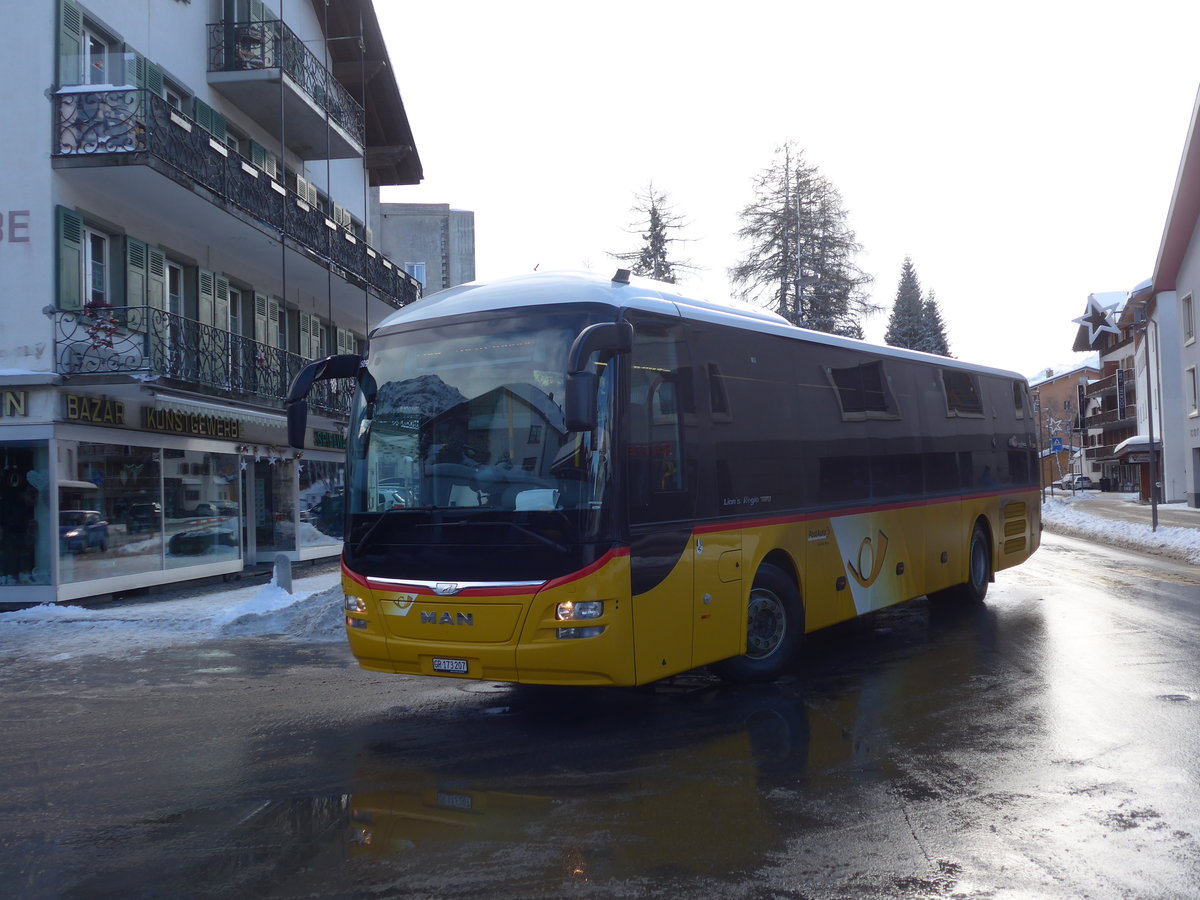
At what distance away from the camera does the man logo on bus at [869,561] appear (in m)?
10.3

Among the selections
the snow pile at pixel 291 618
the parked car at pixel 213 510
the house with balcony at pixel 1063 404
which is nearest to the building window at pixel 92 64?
the parked car at pixel 213 510

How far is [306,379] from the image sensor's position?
822 centimetres

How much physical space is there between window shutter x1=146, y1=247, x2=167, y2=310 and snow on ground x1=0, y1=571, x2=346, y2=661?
5218 mm

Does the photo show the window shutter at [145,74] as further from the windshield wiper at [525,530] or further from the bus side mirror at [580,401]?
the bus side mirror at [580,401]

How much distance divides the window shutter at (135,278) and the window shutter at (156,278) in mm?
135

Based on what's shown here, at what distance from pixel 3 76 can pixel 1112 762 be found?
16.5 metres

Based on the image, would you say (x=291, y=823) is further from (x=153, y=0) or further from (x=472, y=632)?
(x=153, y=0)

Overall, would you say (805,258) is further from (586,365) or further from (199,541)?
(586,365)

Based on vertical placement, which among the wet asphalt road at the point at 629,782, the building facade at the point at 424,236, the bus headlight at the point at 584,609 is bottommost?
the wet asphalt road at the point at 629,782

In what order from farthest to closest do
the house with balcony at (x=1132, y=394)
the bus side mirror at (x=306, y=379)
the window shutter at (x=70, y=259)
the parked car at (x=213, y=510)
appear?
the house with balcony at (x=1132, y=394) → the parked car at (x=213, y=510) → the window shutter at (x=70, y=259) → the bus side mirror at (x=306, y=379)

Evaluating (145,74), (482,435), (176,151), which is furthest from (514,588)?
(145,74)

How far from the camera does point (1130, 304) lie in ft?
208

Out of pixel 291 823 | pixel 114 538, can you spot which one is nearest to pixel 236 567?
pixel 114 538

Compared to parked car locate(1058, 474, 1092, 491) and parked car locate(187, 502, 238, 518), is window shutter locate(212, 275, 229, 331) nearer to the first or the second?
parked car locate(187, 502, 238, 518)
